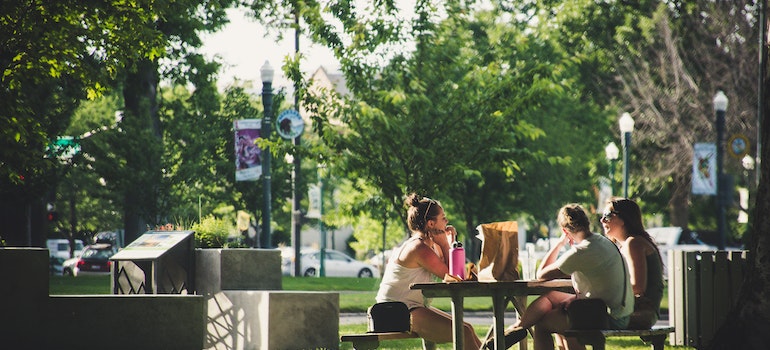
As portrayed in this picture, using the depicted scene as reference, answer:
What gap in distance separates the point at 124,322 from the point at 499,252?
3146 millimetres

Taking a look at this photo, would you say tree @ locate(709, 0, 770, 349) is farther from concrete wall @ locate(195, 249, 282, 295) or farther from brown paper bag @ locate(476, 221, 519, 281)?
concrete wall @ locate(195, 249, 282, 295)

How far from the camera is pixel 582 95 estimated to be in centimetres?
4200

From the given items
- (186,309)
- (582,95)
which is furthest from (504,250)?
(582,95)

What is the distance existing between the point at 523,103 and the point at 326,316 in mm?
8244

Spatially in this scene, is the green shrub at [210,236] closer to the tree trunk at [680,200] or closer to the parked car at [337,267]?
the tree trunk at [680,200]

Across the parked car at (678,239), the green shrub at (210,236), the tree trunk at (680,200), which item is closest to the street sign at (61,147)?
the green shrub at (210,236)

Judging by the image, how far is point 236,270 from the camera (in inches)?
481

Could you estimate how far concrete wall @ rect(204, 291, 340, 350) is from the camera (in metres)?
11.5

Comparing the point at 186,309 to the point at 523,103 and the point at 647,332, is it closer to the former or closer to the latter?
the point at 647,332

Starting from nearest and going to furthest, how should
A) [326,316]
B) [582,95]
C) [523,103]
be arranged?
[326,316]
[523,103]
[582,95]

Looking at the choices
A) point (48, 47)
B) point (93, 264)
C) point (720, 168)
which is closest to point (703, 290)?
point (48, 47)

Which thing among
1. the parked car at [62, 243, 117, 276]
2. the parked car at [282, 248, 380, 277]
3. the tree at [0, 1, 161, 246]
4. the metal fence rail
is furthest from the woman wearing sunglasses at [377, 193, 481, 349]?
the parked car at [282, 248, 380, 277]

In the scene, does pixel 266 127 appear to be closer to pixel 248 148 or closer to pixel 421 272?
pixel 248 148

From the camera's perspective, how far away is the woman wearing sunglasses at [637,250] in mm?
9094
